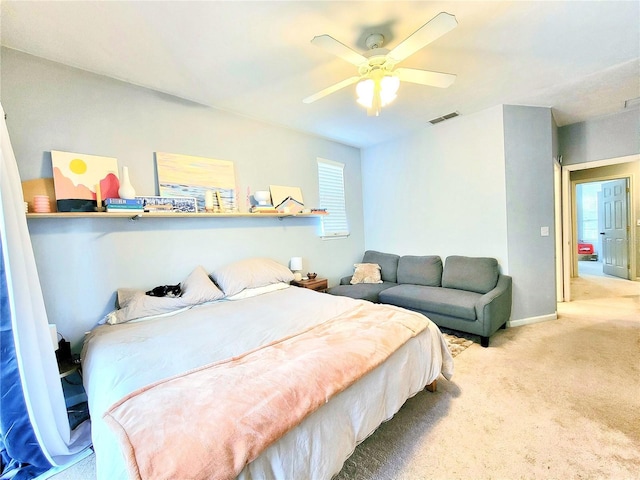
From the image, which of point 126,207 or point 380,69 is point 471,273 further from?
point 126,207

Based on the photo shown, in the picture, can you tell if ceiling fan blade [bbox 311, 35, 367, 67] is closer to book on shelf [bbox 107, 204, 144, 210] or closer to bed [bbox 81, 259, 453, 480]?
bed [bbox 81, 259, 453, 480]

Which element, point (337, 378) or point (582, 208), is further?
point (582, 208)

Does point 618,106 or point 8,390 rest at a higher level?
point 618,106

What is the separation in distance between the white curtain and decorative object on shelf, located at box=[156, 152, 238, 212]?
1117 millimetres

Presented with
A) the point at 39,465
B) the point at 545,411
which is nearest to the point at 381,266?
the point at 545,411

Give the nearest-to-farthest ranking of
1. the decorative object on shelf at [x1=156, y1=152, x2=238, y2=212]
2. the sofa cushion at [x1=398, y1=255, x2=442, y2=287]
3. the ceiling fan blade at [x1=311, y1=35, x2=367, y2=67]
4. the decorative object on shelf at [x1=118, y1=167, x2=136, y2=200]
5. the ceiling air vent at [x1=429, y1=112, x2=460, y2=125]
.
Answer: the ceiling fan blade at [x1=311, y1=35, x2=367, y2=67]
the decorative object on shelf at [x1=118, y1=167, x2=136, y2=200]
the decorative object on shelf at [x1=156, y1=152, x2=238, y2=212]
the ceiling air vent at [x1=429, y1=112, x2=460, y2=125]
the sofa cushion at [x1=398, y1=255, x2=442, y2=287]

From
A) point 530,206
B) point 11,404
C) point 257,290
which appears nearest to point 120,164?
point 257,290

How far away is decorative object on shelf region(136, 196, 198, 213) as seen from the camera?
2303 mm

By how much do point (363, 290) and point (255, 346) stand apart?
2.27 metres

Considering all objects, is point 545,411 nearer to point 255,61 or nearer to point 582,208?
point 255,61

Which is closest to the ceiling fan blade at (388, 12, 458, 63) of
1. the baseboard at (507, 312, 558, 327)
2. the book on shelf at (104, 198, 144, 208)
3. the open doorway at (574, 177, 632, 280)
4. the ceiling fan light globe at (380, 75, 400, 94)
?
the ceiling fan light globe at (380, 75, 400, 94)

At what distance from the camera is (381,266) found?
4203 mm

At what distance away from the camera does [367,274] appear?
4059 mm

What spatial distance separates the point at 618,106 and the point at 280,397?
5028 millimetres
